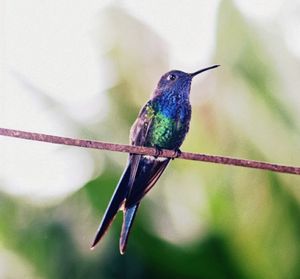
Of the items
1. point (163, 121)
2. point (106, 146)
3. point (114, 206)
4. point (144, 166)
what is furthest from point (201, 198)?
point (106, 146)

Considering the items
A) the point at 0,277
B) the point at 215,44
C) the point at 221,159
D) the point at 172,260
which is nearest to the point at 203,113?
the point at 215,44

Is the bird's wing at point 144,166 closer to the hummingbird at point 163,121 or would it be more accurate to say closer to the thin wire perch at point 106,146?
the hummingbird at point 163,121

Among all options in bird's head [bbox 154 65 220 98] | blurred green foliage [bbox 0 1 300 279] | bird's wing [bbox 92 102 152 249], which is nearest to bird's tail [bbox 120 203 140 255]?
bird's wing [bbox 92 102 152 249]

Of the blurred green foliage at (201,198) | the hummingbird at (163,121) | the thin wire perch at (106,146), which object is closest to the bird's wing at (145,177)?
the hummingbird at (163,121)

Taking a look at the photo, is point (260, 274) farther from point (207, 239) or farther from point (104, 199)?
point (104, 199)

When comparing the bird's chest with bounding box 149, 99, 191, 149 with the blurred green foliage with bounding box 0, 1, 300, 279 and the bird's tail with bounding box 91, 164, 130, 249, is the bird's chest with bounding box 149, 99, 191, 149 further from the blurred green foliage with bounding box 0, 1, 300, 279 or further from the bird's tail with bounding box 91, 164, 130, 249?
the blurred green foliage with bounding box 0, 1, 300, 279

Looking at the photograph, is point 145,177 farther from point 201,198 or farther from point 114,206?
point 201,198
